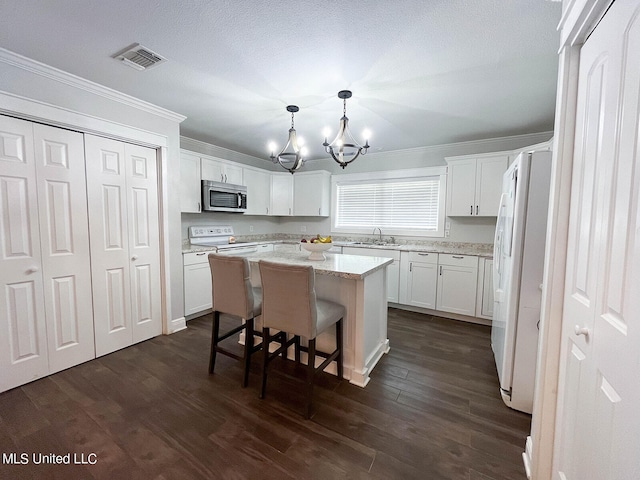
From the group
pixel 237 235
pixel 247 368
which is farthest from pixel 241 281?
pixel 237 235

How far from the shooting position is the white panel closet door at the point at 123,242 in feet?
8.23

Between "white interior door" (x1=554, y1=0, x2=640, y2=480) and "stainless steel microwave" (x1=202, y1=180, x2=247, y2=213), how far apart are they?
3822 mm

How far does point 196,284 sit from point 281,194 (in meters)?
2.38

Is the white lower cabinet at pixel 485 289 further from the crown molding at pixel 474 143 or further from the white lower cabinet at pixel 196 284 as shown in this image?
the white lower cabinet at pixel 196 284

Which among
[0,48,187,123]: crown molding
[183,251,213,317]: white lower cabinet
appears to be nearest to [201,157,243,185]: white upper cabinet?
[0,48,187,123]: crown molding

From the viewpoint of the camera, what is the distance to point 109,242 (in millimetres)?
2604

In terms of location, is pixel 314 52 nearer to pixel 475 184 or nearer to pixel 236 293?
pixel 236 293

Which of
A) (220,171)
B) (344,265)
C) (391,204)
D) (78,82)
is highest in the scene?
(78,82)

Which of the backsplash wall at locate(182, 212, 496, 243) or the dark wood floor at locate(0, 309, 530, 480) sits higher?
the backsplash wall at locate(182, 212, 496, 243)

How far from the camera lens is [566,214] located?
122cm

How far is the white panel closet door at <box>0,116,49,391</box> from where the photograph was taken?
6.56ft

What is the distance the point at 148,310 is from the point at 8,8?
2543 mm

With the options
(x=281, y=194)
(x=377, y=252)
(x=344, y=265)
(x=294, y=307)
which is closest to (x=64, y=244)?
(x=294, y=307)

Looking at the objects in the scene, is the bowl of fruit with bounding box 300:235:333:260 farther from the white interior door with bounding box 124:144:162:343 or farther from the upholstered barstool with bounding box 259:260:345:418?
the white interior door with bounding box 124:144:162:343
